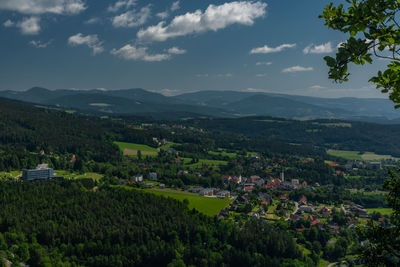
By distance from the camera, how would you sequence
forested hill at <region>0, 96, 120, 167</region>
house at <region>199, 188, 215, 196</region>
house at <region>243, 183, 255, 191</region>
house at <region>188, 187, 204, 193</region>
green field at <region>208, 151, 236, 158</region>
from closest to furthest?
house at <region>199, 188, 215, 196</region>, house at <region>188, 187, 204, 193</region>, house at <region>243, 183, 255, 191</region>, forested hill at <region>0, 96, 120, 167</region>, green field at <region>208, 151, 236, 158</region>

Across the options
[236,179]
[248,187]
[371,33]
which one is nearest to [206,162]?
[236,179]

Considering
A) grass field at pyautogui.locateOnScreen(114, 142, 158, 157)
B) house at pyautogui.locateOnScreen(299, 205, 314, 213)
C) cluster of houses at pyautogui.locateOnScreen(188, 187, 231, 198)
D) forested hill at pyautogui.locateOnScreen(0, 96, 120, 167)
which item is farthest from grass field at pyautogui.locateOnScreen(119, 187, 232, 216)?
grass field at pyautogui.locateOnScreen(114, 142, 158, 157)

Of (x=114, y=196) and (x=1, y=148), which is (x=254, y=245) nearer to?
(x=114, y=196)

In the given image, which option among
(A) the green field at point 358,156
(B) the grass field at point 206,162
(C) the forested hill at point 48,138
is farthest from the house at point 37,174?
(A) the green field at point 358,156

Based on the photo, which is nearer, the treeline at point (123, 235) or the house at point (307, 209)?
the treeline at point (123, 235)

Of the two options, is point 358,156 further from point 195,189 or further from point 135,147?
point 135,147

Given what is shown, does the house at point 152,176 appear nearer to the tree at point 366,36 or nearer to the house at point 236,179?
the house at point 236,179

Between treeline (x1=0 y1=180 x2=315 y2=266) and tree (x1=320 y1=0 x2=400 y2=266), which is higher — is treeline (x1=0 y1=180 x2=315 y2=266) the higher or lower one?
the lower one

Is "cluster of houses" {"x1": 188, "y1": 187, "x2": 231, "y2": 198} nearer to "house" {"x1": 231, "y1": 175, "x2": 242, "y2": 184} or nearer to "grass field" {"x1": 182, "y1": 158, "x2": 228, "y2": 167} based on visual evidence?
"house" {"x1": 231, "y1": 175, "x2": 242, "y2": 184}
